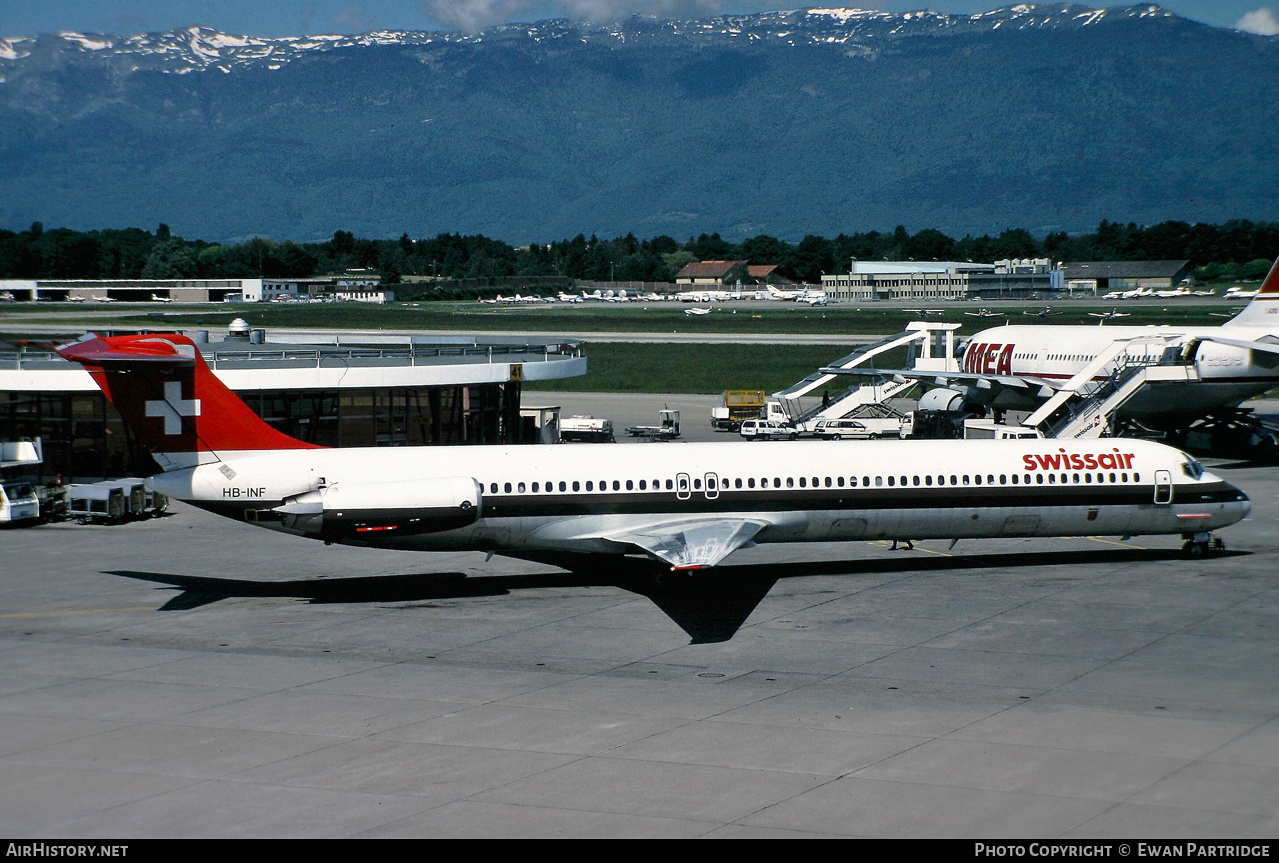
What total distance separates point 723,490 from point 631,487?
6.77ft

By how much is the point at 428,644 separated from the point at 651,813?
926 centimetres

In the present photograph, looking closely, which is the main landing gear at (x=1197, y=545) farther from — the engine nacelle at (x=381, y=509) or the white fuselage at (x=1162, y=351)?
the white fuselage at (x=1162, y=351)

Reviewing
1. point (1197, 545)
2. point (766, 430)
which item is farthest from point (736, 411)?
point (1197, 545)

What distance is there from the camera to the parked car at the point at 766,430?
2132 inches

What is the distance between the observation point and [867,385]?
59562mm

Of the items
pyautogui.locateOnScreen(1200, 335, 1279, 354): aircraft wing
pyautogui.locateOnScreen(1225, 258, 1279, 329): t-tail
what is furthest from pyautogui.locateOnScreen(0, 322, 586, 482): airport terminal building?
pyautogui.locateOnScreen(1225, 258, 1279, 329): t-tail

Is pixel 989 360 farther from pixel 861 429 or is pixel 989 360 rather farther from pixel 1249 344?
pixel 1249 344

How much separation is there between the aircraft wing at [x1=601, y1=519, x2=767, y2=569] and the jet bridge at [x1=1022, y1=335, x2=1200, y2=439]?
23.1m

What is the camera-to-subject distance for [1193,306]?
147 meters

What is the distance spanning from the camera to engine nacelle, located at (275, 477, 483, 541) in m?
24.7

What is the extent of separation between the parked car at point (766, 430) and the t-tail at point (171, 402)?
3136 centimetres

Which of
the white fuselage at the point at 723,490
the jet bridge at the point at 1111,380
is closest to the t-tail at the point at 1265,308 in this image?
the jet bridge at the point at 1111,380

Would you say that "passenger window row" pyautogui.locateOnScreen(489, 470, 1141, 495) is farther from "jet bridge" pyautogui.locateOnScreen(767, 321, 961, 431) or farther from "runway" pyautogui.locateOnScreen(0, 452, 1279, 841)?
"jet bridge" pyautogui.locateOnScreen(767, 321, 961, 431)

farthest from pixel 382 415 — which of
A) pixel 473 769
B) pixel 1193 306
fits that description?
pixel 1193 306
